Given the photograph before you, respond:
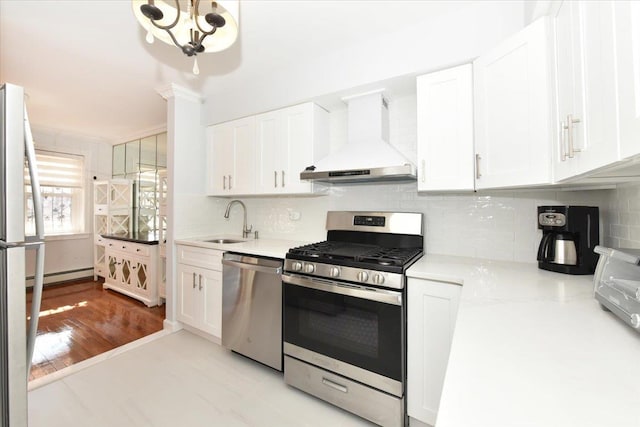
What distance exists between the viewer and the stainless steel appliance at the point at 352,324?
1.56 meters

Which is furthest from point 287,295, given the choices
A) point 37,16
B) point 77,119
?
point 77,119

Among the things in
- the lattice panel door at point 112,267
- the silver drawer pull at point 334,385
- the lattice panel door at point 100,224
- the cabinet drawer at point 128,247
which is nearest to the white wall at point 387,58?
the silver drawer pull at point 334,385

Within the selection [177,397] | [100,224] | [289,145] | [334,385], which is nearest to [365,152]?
[289,145]

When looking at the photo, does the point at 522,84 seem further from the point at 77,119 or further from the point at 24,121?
the point at 77,119

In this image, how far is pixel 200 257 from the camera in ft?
8.67

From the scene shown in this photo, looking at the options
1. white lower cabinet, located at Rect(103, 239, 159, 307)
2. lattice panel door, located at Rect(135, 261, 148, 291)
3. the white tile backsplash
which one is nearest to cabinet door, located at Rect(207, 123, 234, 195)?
white lower cabinet, located at Rect(103, 239, 159, 307)

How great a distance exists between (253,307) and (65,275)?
4.59m

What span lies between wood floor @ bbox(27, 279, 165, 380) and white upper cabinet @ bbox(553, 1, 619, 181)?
11.8 ft

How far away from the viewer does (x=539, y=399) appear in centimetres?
49

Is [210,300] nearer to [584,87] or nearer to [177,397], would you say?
[177,397]

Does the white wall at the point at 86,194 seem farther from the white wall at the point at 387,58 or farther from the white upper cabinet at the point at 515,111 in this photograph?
the white upper cabinet at the point at 515,111

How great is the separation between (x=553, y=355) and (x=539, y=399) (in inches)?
Result: 8.6

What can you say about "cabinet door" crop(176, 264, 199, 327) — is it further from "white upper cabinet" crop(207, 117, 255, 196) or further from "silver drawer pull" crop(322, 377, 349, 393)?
"silver drawer pull" crop(322, 377, 349, 393)

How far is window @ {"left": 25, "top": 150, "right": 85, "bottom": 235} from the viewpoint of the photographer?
4535mm
